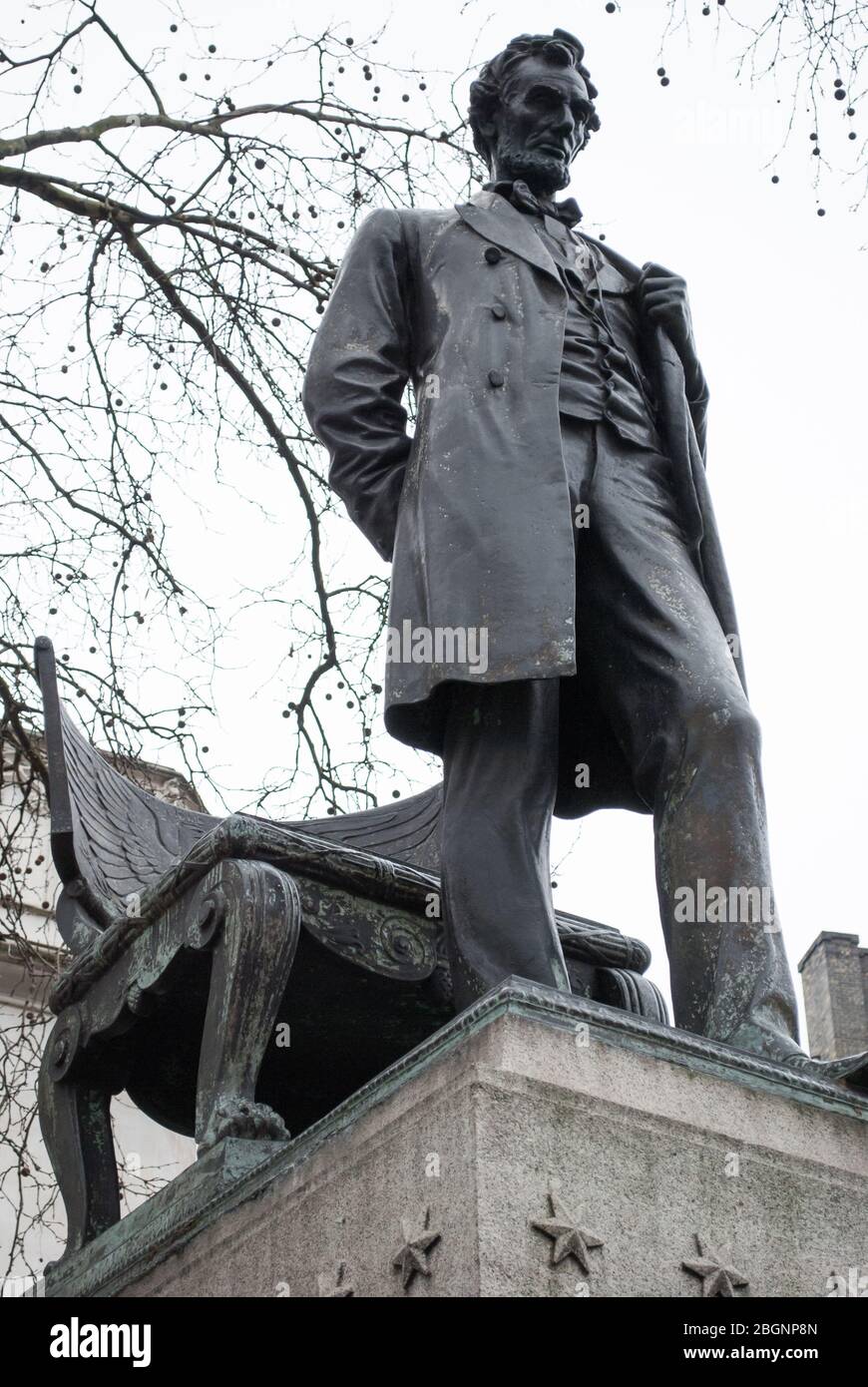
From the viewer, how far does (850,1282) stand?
3.06 m

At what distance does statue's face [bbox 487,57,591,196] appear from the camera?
4590mm

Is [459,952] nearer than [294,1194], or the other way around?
[294,1194]

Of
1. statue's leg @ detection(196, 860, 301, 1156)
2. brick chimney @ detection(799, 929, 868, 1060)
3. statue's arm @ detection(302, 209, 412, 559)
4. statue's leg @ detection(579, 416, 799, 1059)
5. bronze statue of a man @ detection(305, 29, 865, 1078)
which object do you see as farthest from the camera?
brick chimney @ detection(799, 929, 868, 1060)

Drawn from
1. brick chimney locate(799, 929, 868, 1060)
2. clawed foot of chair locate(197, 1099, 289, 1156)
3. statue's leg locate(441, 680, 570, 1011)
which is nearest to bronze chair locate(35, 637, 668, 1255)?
clawed foot of chair locate(197, 1099, 289, 1156)

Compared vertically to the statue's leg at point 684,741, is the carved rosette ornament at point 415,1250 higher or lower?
lower

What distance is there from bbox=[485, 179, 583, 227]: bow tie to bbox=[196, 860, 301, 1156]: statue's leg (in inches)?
60.3

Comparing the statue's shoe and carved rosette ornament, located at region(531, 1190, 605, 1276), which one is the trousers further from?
A: carved rosette ornament, located at region(531, 1190, 605, 1276)

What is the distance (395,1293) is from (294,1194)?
1.34ft

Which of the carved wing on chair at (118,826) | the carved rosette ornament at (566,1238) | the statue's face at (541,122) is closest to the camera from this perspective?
the carved rosette ornament at (566,1238)

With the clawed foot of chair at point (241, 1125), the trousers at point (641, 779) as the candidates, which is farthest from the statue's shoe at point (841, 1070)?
the clawed foot of chair at point (241, 1125)

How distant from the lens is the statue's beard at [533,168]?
4625mm

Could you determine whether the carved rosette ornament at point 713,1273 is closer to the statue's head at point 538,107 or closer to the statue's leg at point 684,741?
the statue's leg at point 684,741
